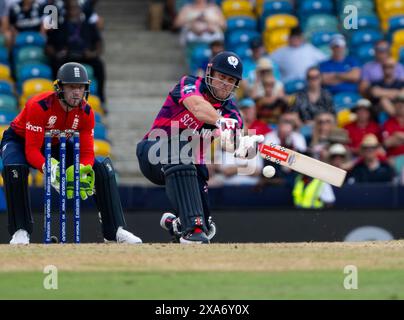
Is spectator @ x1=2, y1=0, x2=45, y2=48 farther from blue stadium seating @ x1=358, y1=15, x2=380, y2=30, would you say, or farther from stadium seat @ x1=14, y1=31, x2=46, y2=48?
blue stadium seating @ x1=358, y1=15, x2=380, y2=30

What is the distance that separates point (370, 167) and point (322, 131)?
0.85 meters

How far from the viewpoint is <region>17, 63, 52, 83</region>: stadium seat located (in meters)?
17.0

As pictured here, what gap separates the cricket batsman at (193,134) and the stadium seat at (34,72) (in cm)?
541

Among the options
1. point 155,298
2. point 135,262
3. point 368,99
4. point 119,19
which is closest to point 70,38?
point 119,19

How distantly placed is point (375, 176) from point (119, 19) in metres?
6.04

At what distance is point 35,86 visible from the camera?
16.6 meters

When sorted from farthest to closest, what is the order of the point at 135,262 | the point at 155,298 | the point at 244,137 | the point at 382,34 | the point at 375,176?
the point at 382,34, the point at 375,176, the point at 244,137, the point at 135,262, the point at 155,298

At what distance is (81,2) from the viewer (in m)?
17.9

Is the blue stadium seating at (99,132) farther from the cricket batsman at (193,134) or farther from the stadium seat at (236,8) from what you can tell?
the cricket batsman at (193,134)

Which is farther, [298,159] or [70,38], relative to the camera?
[70,38]

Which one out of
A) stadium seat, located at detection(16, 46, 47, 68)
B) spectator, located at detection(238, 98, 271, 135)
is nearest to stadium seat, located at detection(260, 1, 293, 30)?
spectator, located at detection(238, 98, 271, 135)

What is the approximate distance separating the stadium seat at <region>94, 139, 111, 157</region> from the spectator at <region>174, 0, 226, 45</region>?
9.84ft
